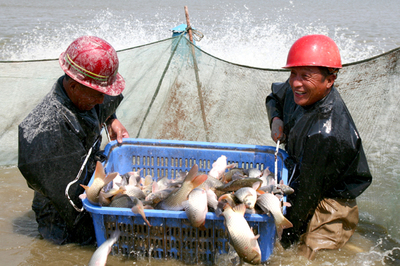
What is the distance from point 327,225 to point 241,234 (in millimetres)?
1202

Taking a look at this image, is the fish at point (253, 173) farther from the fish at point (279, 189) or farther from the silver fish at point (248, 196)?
the silver fish at point (248, 196)

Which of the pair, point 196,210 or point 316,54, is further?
point 316,54

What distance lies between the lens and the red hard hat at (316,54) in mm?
3084

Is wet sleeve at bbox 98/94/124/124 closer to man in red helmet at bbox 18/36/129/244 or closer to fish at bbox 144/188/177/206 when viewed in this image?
man in red helmet at bbox 18/36/129/244

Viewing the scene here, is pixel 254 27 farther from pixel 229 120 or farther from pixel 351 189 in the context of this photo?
pixel 351 189

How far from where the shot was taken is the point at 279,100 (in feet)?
13.1

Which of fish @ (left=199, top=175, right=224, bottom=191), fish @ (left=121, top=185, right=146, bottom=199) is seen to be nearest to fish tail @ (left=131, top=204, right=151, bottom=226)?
fish @ (left=121, top=185, right=146, bottom=199)

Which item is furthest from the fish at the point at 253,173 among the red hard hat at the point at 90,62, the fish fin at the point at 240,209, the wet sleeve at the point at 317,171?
the red hard hat at the point at 90,62

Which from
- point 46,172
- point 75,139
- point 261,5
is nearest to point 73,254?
point 46,172

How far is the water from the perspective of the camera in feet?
11.4

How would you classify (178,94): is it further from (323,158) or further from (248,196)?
(248,196)

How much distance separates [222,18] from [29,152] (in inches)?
732

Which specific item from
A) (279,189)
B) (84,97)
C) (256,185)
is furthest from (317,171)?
(84,97)

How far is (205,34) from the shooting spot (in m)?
16.5
